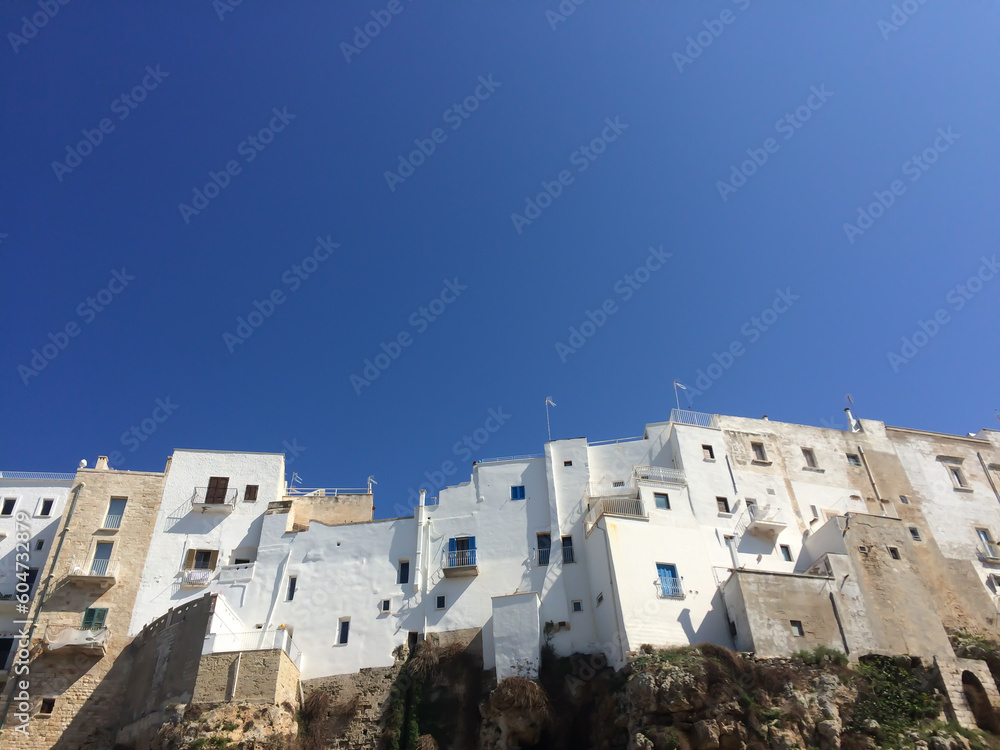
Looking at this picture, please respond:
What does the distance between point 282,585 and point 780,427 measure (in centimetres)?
2709

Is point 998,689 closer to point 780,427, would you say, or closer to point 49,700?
point 780,427

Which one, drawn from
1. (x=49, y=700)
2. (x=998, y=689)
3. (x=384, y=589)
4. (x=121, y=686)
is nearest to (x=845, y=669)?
(x=998, y=689)

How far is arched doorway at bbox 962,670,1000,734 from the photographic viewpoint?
2992 cm

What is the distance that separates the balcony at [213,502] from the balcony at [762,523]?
25739 mm

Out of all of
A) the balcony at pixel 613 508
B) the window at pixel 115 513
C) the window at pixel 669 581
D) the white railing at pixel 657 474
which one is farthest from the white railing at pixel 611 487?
the window at pixel 115 513

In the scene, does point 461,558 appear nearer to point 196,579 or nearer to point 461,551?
point 461,551

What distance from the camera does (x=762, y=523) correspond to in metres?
36.8

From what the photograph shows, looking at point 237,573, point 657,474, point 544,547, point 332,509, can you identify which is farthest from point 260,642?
point 657,474

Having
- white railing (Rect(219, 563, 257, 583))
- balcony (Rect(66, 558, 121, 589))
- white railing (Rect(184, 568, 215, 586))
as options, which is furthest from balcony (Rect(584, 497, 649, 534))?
balcony (Rect(66, 558, 121, 589))

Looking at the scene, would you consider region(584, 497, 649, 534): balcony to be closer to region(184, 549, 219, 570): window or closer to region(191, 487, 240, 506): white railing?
region(191, 487, 240, 506): white railing

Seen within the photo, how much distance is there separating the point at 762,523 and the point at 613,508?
709 cm

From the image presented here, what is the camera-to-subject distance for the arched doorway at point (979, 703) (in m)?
29.9

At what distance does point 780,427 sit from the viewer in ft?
139

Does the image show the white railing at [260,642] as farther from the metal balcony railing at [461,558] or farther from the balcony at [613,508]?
the balcony at [613,508]
